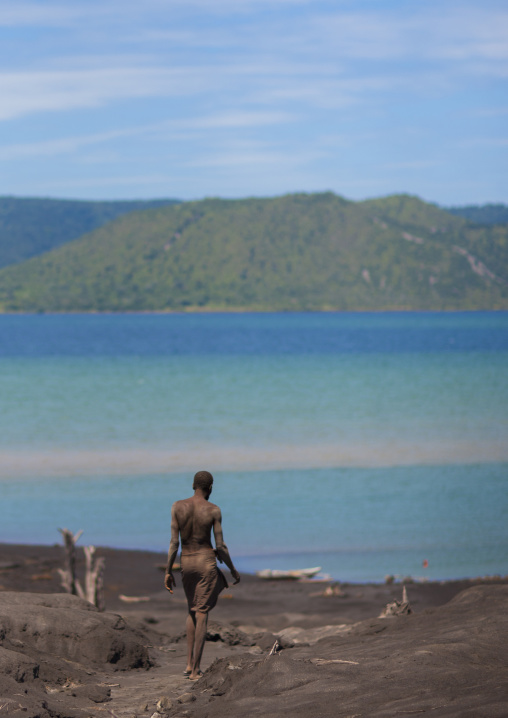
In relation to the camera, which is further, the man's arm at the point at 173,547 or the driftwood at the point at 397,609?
the driftwood at the point at 397,609

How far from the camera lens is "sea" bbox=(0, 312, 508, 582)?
65.7ft

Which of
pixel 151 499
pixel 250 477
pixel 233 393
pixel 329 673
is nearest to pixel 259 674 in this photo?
pixel 329 673

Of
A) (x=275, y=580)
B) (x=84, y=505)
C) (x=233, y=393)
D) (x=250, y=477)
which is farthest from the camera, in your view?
(x=233, y=393)

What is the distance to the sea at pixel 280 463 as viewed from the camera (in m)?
20.0

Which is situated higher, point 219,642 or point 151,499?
point 151,499

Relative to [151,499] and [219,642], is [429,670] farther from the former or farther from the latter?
[151,499]

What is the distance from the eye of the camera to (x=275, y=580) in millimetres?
16125

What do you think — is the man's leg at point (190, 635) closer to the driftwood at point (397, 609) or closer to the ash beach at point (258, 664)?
the ash beach at point (258, 664)

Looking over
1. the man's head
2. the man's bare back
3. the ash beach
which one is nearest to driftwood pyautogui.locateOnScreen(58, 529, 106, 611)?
the ash beach

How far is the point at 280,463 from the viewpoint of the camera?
101 ft

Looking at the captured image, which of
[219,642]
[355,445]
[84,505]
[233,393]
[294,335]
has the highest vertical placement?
[294,335]

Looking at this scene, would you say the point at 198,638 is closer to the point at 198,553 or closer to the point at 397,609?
the point at 198,553

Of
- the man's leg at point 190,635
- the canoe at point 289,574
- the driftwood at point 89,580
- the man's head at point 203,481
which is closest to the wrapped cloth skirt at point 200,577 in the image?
the man's leg at point 190,635

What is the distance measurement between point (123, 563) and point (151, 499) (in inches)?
260
